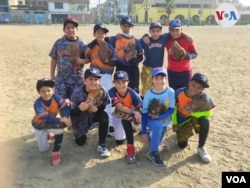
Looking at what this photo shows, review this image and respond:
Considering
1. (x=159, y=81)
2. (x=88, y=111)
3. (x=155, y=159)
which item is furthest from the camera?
(x=88, y=111)

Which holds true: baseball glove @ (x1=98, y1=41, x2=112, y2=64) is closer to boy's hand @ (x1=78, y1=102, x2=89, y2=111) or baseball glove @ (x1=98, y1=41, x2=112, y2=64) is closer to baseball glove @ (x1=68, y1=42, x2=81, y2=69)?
baseball glove @ (x1=68, y1=42, x2=81, y2=69)

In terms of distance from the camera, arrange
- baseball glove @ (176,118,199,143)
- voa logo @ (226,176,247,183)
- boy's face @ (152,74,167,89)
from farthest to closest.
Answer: baseball glove @ (176,118,199,143) → boy's face @ (152,74,167,89) → voa logo @ (226,176,247,183)

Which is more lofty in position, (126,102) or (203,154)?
A: (126,102)

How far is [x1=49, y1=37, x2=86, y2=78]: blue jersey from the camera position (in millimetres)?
4996

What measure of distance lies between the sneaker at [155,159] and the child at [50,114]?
1273 millimetres

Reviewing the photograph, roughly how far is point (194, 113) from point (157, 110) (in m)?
0.63

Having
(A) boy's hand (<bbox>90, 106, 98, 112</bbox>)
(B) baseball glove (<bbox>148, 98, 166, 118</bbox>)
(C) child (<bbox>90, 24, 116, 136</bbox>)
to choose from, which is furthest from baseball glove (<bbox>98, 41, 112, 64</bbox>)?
(B) baseball glove (<bbox>148, 98, 166, 118</bbox>)

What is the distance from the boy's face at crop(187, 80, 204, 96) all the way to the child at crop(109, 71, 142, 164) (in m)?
0.77

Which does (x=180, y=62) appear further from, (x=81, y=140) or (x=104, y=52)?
(x=81, y=140)

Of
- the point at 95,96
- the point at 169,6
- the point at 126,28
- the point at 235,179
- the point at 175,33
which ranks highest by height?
the point at 169,6

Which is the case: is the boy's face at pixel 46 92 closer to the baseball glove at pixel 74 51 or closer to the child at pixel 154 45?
the baseball glove at pixel 74 51

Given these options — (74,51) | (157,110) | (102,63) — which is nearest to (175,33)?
(102,63)

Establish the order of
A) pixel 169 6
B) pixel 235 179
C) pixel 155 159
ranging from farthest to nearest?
pixel 169 6, pixel 155 159, pixel 235 179

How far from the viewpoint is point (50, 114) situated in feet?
14.4
